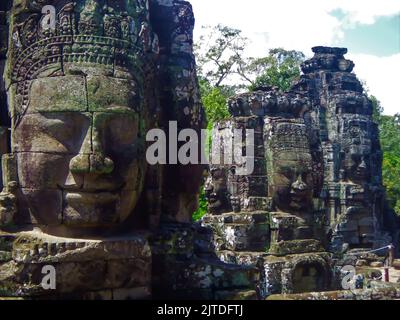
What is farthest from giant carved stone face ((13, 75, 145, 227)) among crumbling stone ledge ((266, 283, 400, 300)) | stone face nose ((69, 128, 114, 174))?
crumbling stone ledge ((266, 283, 400, 300))

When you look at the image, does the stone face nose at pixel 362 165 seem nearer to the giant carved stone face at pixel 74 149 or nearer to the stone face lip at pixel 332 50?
the stone face lip at pixel 332 50

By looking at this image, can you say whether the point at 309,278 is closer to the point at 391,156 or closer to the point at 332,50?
the point at 332,50

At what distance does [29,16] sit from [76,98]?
78 cm

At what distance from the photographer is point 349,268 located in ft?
40.7

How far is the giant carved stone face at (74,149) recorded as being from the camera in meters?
4.07

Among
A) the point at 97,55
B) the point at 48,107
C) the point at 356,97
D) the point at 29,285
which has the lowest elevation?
the point at 29,285

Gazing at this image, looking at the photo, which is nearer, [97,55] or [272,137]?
[97,55]

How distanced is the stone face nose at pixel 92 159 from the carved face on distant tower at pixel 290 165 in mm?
7172

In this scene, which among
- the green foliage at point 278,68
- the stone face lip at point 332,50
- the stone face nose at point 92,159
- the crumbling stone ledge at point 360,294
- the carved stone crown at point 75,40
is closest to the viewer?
the stone face nose at point 92,159

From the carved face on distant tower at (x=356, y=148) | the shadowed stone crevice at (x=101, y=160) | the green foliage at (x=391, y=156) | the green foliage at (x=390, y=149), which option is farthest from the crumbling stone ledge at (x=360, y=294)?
the green foliage at (x=390, y=149)

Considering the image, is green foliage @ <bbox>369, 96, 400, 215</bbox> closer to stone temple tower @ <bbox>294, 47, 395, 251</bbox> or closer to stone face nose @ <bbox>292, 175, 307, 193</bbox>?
stone temple tower @ <bbox>294, 47, 395, 251</bbox>

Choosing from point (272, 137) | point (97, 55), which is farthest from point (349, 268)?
point (97, 55)

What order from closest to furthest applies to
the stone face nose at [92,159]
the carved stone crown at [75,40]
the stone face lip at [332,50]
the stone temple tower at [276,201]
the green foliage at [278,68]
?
the stone face nose at [92,159], the carved stone crown at [75,40], the stone temple tower at [276,201], the stone face lip at [332,50], the green foliage at [278,68]

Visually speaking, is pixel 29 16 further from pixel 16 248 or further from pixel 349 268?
pixel 349 268
